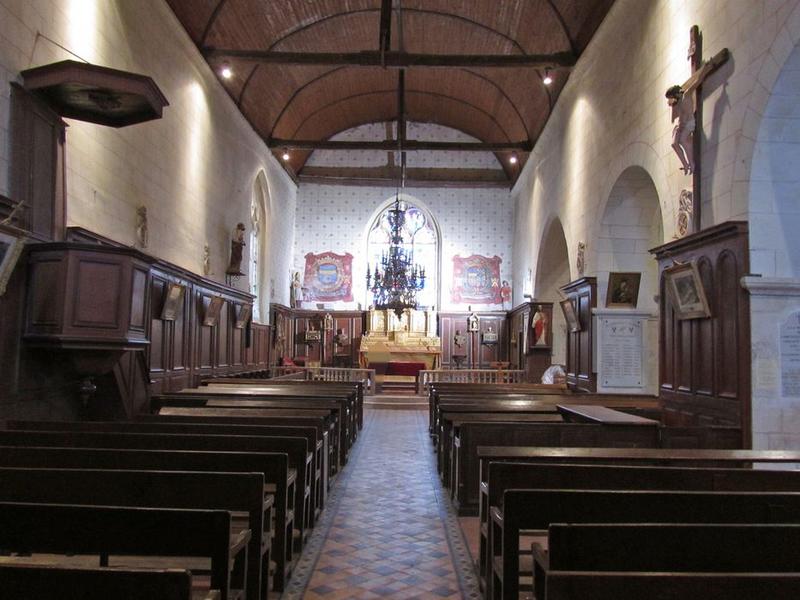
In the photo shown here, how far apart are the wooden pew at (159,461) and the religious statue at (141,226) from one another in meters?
6.54

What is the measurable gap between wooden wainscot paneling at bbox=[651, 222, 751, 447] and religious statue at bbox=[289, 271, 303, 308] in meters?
15.6

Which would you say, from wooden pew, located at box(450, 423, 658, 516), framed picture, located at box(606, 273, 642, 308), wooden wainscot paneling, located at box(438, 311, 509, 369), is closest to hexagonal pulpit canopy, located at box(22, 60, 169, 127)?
wooden pew, located at box(450, 423, 658, 516)

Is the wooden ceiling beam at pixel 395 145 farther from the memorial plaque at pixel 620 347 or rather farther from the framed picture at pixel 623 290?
the memorial plaque at pixel 620 347

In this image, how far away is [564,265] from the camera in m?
16.9

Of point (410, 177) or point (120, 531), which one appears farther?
point (410, 177)

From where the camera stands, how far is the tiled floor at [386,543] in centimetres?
385

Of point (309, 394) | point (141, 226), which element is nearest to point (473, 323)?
point (141, 226)

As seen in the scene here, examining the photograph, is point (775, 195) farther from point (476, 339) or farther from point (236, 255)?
point (476, 339)

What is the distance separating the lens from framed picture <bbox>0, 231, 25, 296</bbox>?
5.61 metres

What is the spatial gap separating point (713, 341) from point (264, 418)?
4515 mm

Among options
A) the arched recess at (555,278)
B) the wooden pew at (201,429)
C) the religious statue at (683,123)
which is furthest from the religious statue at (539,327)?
the wooden pew at (201,429)

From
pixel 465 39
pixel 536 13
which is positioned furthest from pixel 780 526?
pixel 465 39

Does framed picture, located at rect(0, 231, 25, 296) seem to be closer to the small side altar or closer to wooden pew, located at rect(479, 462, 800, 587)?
wooden pew, located at rect(479, 462, 800, 587)

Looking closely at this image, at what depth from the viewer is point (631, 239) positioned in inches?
421
